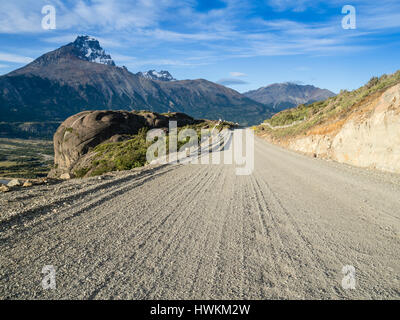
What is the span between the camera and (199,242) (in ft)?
12.7

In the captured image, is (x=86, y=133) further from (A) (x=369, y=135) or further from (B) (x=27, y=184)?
(A) (x=369, y=135)

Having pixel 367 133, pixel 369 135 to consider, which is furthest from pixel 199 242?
pixel 367 133

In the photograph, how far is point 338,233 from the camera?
4258mm

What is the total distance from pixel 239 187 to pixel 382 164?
6987mm

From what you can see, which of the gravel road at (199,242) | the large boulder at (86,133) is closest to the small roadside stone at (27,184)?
the gravel road at (199,242)

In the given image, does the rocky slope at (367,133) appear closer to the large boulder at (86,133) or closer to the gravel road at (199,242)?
the gravel road at (199,242)

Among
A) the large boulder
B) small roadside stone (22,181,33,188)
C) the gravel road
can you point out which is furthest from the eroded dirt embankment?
the large boulder

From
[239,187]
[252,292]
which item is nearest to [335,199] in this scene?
[239,187]

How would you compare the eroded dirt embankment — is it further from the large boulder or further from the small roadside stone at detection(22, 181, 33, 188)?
the large boulder

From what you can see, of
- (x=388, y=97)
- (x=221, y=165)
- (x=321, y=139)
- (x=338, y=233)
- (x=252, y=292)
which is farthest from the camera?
(x=321, y=139)
